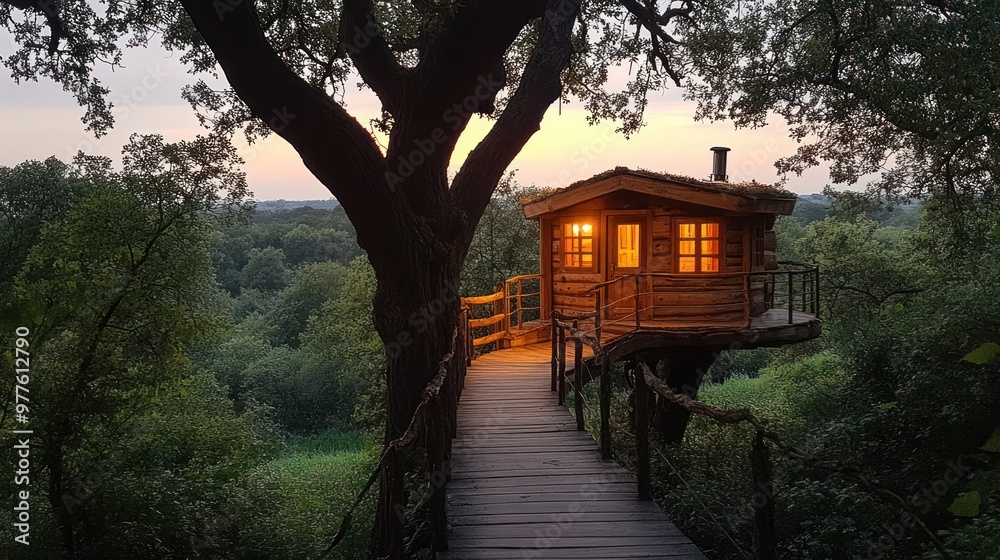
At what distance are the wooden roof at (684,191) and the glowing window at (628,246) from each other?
1.19 m

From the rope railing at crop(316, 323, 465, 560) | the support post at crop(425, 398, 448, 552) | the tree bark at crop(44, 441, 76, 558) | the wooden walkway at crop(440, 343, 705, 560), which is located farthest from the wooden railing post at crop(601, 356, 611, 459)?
the tree bark at crop(44, 441, 76, 558)

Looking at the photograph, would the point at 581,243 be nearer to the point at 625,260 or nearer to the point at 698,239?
the point at 625,260

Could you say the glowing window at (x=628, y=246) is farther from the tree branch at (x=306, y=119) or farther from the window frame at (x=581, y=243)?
the tree branch at (x=306, y=119)

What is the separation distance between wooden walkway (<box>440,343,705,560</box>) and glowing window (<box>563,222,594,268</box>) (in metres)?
5.57

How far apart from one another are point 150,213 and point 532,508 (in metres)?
11.2

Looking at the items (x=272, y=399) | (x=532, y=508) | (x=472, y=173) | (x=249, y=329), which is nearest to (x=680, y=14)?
(x=472, y=173)

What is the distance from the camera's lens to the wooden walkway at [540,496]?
441cm

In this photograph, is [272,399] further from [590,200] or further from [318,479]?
[590,200]

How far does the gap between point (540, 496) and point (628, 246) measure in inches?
361

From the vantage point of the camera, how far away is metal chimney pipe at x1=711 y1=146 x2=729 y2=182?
15.0 m

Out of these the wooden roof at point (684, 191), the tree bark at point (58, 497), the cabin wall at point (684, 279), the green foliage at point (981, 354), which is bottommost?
the tree bark at point (58, 497)

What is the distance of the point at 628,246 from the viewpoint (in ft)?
45.4

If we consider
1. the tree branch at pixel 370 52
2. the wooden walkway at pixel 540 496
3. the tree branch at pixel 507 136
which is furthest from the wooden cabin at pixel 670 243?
the tree branch at pixel 370 52

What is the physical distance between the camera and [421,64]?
6.70 metres
